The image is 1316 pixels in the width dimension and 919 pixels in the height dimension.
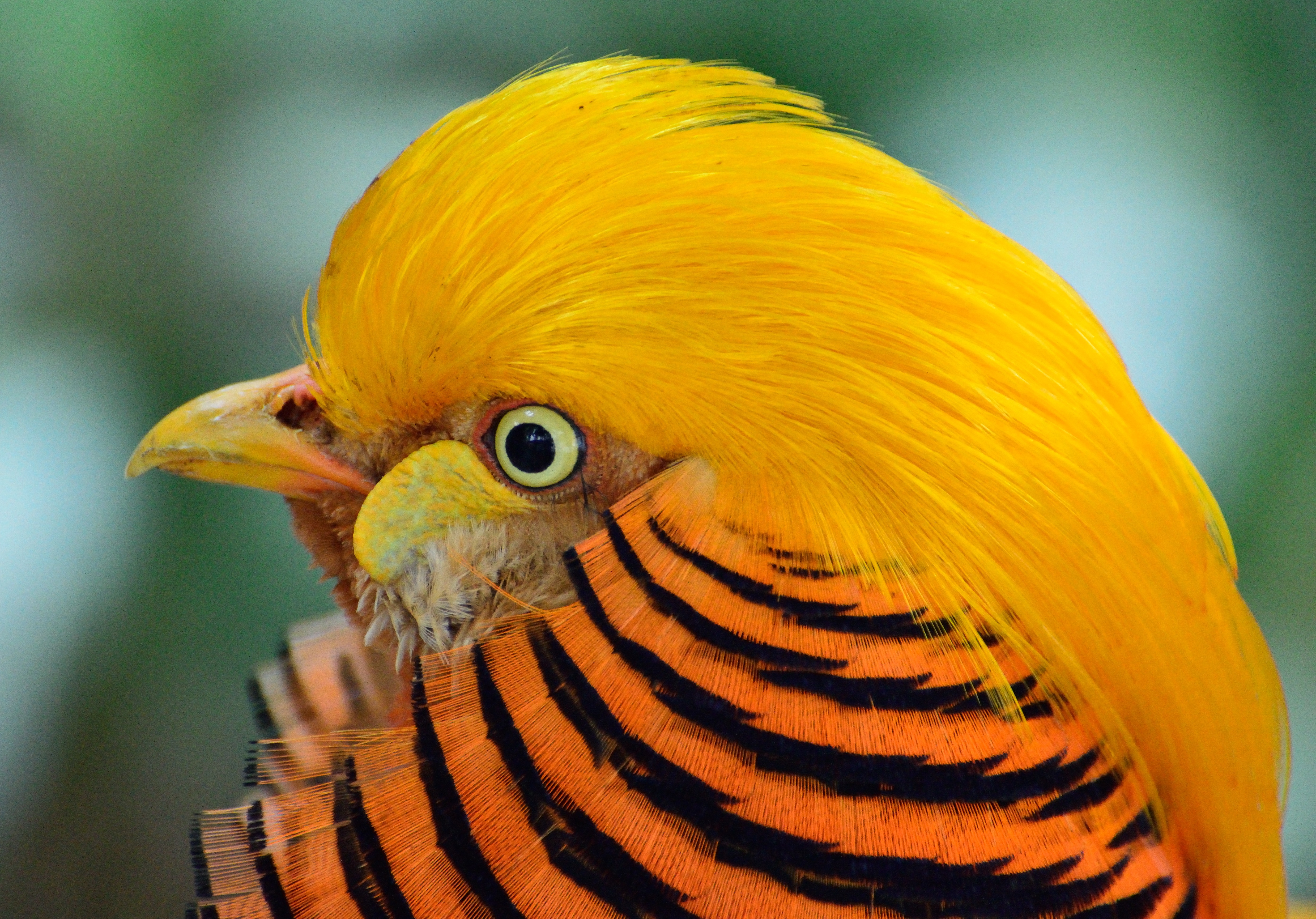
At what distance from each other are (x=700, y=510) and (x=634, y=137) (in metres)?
0.36

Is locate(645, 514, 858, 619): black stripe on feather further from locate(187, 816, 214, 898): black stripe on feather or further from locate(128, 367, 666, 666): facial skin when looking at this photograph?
locate(187, 816, 214, 898): black stripe on feather

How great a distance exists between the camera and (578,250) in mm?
828

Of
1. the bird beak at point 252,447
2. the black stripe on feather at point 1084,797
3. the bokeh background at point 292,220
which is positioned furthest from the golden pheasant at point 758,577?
the bokeh background at point 292,220

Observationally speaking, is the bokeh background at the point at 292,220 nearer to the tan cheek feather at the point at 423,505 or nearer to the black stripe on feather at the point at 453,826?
the tan cheek feather at the point at 423,505

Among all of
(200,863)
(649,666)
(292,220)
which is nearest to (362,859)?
(200,863)

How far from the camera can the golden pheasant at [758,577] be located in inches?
28.4

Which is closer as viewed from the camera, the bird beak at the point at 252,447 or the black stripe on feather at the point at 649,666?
the black stripe on feather at the point at 649,666

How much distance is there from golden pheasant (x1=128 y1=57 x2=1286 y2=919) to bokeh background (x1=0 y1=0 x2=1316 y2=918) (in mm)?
1724

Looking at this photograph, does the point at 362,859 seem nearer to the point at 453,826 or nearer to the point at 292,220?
the point at 453,826

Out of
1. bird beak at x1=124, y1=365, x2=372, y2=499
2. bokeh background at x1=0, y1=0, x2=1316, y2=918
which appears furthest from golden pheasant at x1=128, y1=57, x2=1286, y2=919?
bokeh background at x1=0, y1=0, x2=1316, y2=918

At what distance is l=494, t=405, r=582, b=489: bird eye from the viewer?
861 mm

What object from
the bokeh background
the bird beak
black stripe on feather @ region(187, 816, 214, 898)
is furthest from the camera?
the bokeh background

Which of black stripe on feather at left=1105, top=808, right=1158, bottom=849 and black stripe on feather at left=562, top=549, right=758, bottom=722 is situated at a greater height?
black stripe on feather at left=562, top=549, right=758, bottom=722

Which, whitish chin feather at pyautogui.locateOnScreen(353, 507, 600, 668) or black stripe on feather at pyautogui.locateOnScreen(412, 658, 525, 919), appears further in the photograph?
whitish chin feather at pyautogui.locateOnScreen(353, 507, 600, 668)
